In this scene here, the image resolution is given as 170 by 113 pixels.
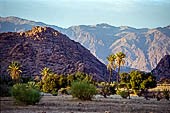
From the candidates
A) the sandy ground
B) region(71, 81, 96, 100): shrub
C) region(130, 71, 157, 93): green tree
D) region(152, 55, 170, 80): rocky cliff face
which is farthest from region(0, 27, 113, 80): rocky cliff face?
the sandy ground

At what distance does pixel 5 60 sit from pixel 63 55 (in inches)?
1355

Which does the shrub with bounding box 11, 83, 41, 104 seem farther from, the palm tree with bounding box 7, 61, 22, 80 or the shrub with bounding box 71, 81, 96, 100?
the palm tree with bounding box 7, 61, 22, 80

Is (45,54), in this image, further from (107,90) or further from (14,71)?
(107,90)

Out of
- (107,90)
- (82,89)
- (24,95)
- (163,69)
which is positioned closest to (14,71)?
(107,90)

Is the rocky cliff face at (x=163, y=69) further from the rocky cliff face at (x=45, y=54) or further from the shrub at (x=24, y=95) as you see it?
the shrub at (x=24, y=95)

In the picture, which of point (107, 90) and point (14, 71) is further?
point (14, 71)

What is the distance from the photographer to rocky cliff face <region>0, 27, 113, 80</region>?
518ft

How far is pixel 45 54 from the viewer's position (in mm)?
171000

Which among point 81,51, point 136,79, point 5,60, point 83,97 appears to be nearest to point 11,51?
point 5,60

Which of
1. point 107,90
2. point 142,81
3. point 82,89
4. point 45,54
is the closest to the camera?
point 82,89

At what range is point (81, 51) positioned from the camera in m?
197

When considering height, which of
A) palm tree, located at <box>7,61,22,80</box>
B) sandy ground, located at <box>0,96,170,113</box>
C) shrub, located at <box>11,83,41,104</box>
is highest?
palm tree, located at <box>7,61,22,80</box>

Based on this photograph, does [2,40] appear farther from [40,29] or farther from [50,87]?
[50,87]

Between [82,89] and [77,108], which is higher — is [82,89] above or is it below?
above
